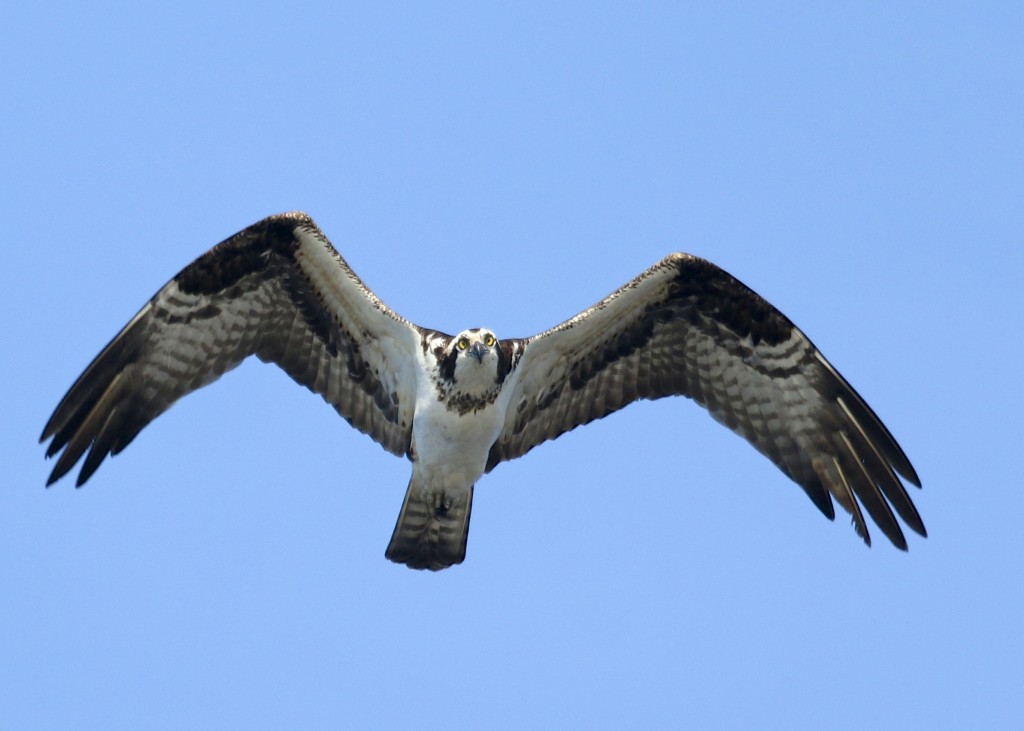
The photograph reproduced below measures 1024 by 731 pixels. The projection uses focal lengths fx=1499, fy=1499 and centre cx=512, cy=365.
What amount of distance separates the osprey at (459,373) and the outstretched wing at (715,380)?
0.04 feet

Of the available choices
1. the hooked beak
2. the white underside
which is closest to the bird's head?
the hooked beak

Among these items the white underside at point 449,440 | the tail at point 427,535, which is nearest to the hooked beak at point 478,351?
the white underside at point 449,440

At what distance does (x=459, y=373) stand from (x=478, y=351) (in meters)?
0.24

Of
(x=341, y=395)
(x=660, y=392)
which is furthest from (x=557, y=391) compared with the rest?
(x=341, y=395)

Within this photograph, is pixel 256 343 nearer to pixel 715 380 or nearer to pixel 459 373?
pixel 459 373

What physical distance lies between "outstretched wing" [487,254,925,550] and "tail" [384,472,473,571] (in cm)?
71

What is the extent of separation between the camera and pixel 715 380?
12.1m

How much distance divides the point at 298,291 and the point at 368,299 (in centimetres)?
59

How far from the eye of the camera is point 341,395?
11.9 meters

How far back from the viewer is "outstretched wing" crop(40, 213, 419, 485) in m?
11.2

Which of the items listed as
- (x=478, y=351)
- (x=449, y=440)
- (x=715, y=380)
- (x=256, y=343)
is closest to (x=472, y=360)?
(x=478, y=351)

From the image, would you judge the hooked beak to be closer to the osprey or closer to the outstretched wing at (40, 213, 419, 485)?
the osprey

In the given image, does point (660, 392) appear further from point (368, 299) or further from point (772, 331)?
point (368, 299)

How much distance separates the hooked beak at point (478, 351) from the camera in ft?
35.3
